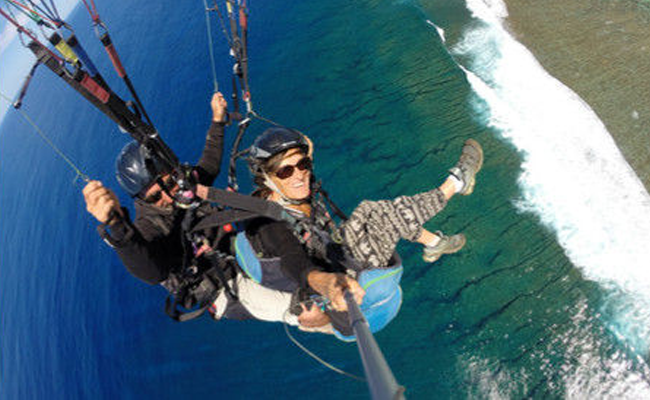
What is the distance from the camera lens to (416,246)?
6152 millimetres

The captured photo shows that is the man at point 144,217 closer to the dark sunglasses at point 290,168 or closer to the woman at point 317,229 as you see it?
the woman at point 317,229

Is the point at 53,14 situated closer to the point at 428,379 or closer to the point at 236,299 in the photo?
the point at 236,299

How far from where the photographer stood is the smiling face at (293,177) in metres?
2.86

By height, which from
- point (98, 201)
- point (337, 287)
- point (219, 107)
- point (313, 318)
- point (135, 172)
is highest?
point (98, 201)

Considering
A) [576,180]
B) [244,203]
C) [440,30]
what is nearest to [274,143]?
[244,203]

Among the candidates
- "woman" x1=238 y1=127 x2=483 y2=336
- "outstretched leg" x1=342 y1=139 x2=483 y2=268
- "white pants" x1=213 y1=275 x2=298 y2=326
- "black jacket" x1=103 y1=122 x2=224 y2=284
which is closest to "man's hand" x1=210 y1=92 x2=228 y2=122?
"black jacket" x1=103 y1=122 x2=224 y2=284

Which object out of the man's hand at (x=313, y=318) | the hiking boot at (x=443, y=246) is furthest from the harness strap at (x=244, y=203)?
the hiking boot at (x=443, y=246)

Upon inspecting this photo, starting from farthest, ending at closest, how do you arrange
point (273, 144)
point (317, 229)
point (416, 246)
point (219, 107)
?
point (416, 246), point (219, 107), point (273, 144), point (317, 229)

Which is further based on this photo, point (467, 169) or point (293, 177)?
point (467, 169)

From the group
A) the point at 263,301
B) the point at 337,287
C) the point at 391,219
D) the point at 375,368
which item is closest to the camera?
the point at 375,368

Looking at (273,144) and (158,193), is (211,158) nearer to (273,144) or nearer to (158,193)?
(158,193)

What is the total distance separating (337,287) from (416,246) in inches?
174

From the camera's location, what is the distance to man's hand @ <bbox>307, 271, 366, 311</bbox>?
6.18 ft

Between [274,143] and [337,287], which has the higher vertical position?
[274,143]
